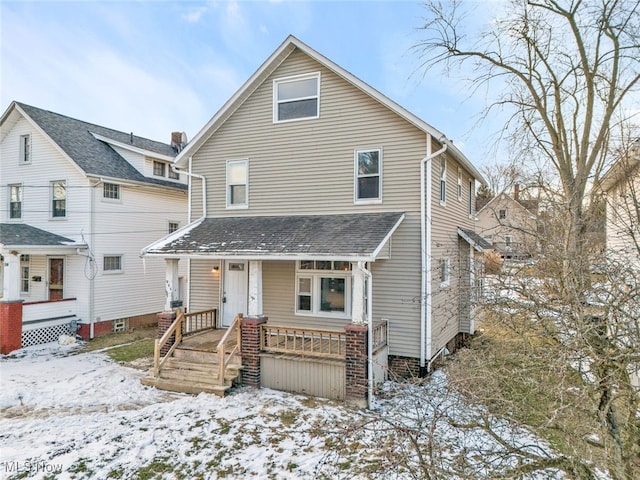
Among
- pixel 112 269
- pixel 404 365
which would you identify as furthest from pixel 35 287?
pixel 404 365

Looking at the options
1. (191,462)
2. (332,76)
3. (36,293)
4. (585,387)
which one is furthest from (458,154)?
(36,293)

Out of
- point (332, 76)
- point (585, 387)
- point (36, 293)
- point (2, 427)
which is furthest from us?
point (36, 293)

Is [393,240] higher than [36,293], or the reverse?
[393,240]

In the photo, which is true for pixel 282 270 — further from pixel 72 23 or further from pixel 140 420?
pixel 72 23

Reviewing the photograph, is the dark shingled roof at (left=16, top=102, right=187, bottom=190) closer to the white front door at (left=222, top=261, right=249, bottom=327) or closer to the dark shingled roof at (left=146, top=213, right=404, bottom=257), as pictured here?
the dark shingled roof at (left=146, top=213, right=404, bottom=257)

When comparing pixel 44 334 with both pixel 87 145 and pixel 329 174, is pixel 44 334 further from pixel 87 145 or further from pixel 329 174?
pixel 329 174

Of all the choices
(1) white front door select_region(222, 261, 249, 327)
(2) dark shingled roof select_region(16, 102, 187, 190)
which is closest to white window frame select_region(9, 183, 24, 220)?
(2) dark shingled roof select_region(16, 102, 187, 190)

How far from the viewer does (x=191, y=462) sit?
575 centimetres

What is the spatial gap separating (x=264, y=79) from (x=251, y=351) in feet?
25.4

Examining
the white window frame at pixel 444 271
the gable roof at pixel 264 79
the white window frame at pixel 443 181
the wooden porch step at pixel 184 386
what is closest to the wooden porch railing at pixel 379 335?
the white window frame at pixel 444 271

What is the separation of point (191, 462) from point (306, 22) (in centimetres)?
1379

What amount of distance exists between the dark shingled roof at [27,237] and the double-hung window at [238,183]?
7.34 meters

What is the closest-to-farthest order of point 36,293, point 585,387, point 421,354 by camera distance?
1. point 585,387
2. point 421,354
3. point 36,293

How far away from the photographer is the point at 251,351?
8.94 metres
